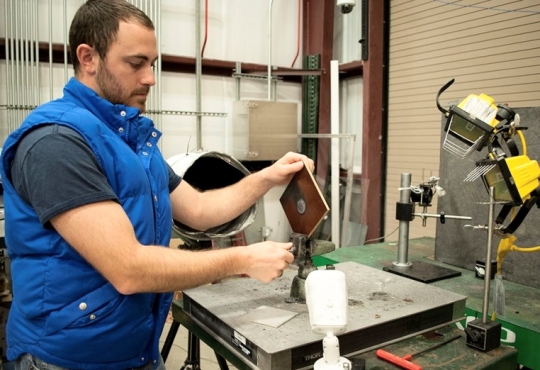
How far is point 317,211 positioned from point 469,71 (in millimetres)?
2181

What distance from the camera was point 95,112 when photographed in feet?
3.13

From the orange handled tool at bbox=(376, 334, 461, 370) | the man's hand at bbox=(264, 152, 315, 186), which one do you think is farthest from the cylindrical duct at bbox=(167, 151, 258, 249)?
the orange handled tool at bbox=(376, 334, 461, 370)

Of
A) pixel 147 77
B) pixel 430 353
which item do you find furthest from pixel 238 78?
pixel 430 353

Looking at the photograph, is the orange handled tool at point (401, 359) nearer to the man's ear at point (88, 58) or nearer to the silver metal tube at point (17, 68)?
the man's ear at point (88, 58)

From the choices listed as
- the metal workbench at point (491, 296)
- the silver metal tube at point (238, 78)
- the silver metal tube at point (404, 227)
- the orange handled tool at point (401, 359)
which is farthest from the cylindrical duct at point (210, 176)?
the silver metal tube at point (238, 78)

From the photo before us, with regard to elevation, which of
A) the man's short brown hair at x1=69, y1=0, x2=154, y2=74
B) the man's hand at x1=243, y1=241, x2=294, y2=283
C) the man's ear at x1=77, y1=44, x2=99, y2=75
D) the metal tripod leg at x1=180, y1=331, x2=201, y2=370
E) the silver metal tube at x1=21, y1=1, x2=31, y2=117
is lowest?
the metal tripod leg at x1=180, y1=331, x2=201, y2=370

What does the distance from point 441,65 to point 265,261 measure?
2477 mm

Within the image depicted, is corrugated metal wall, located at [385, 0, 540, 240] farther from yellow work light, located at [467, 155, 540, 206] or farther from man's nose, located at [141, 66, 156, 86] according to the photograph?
man's nose, located at [141, 66, 156, 86]

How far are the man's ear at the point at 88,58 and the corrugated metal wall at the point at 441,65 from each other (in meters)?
1.92

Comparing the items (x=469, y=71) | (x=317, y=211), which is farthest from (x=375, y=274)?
(x=469, y=71)

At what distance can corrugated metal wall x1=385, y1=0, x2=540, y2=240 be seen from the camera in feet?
8.17

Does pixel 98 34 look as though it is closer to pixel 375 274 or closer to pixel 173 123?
pixel 375 274

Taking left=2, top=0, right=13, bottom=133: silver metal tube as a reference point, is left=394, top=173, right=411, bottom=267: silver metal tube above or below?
below

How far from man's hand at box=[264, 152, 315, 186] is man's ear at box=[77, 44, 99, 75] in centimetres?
54
